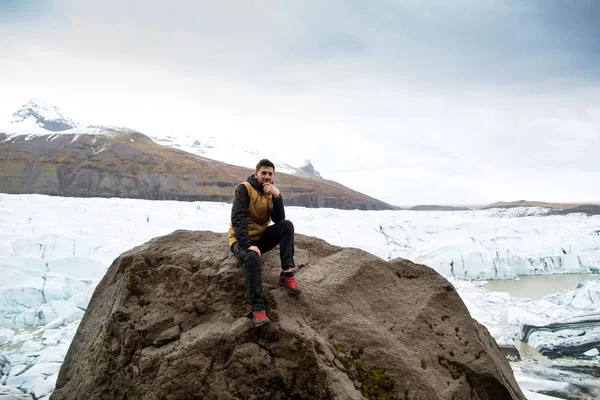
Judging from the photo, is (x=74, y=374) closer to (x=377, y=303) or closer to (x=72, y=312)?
(x=377, y=303)

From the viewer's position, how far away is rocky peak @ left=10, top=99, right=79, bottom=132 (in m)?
179

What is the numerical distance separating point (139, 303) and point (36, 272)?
8.59 meters

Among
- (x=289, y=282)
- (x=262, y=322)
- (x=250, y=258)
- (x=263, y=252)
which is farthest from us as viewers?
(x=263, y=252)

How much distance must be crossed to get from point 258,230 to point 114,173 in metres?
69.6

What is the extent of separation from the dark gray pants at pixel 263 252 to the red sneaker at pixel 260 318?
0.14 ft

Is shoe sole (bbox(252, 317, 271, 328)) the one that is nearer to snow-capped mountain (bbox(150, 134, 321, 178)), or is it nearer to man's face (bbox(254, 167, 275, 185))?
man's face (bbox(254, 167, 275, 185))

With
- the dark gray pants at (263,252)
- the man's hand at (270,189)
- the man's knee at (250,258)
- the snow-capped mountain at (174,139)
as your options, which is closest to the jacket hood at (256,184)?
the man's hand at (270,189)

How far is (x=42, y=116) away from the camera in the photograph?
18412 cm

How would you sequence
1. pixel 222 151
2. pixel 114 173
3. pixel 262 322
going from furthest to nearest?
pixel 222 151 → pixel 114 173 → pixel 262 322

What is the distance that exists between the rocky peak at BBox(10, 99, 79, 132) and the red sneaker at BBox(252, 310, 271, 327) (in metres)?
210

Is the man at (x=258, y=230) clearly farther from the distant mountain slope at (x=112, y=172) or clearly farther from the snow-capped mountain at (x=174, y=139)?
the snow-capped mountain at (x=174, y=139)

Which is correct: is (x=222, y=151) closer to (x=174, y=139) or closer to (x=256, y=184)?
(x=174, y=139)

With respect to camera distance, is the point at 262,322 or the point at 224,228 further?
the point at 224,228

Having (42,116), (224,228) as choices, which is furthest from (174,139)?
(224,228)
